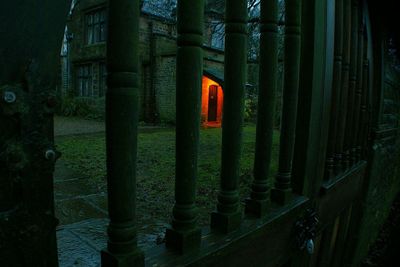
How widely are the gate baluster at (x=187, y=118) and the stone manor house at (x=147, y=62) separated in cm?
979

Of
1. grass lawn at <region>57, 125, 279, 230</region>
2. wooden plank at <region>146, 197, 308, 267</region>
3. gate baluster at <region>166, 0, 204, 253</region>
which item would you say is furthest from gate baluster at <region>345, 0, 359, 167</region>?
gate baluster at <region>166, 0, 204, 253</region>

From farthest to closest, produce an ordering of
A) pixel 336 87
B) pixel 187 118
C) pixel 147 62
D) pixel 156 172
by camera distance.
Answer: pixel 147 62
pixel 156 172
pixel 336 87
pixel 187 118

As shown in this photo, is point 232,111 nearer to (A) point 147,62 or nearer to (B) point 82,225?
(B) point 82,225

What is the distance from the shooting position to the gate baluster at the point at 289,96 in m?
1.40

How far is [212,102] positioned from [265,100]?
12.1 metres

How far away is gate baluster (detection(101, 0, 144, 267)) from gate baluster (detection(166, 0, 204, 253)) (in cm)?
17

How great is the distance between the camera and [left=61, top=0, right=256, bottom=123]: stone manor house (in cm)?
1176

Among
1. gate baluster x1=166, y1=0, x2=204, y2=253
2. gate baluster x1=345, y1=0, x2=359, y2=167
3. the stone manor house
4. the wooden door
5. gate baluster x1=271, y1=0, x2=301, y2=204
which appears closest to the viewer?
gate baluster x1=166, y1=0, x2=204, y2=253

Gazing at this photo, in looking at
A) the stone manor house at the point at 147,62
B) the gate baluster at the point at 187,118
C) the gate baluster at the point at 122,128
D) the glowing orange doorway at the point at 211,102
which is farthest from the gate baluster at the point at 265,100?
the glowing orange doorway at the point at 211,102

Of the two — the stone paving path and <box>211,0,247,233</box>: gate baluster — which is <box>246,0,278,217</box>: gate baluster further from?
the stone paving path

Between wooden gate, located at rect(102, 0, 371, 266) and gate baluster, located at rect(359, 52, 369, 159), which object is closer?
wooden gate, located at rect(102, 0, 371, 266)

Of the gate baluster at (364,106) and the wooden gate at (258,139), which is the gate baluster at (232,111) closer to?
the wooden gate at (258,139)

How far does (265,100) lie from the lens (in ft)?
4.19

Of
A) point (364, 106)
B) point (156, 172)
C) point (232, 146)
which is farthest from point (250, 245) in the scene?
point (156, 172)
